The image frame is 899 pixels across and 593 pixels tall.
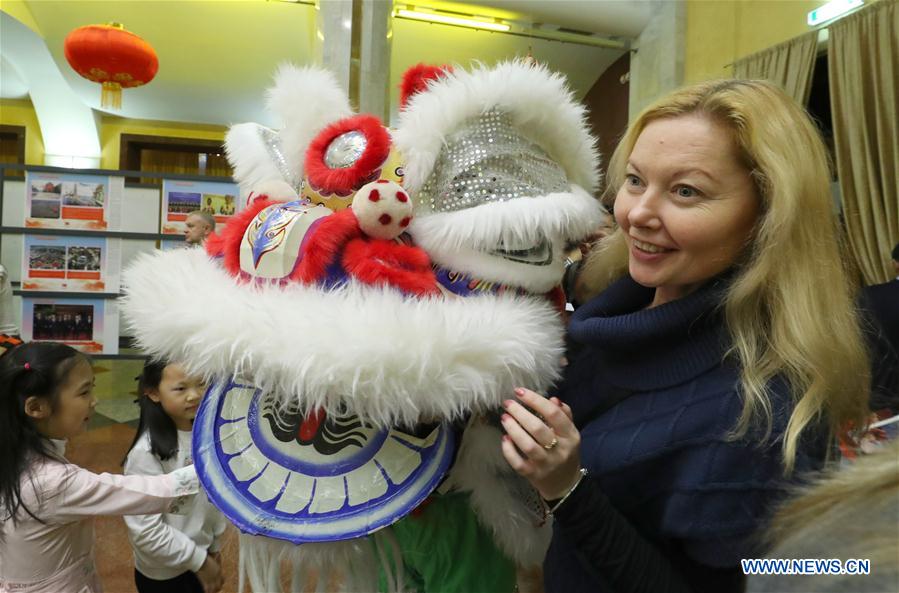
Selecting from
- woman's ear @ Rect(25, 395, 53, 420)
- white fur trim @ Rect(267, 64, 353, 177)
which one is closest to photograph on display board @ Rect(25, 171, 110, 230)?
woman's ear @ Rect(25, 395, 53, 420)

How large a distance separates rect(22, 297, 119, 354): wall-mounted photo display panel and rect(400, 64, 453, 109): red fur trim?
3330 millimetres

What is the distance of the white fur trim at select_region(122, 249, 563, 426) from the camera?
645 mm

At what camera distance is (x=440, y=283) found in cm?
79

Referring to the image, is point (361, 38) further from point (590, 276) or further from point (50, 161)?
point (50, 161)

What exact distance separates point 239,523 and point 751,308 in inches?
26.7

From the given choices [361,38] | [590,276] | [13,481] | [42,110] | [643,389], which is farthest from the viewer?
[42,110]

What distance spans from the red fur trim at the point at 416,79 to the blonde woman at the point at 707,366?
33cm

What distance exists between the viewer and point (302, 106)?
905 millimetres

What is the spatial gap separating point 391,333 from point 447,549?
1.17 ft

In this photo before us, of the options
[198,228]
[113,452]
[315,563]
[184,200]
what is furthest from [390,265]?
[184,200]

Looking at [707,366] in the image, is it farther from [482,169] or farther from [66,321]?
[66,321]

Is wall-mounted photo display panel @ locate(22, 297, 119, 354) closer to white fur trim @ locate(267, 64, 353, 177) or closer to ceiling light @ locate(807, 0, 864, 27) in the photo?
white fur trim @ locate(267, 64, 353, 177)

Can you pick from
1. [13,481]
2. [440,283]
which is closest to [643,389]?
[440,283]

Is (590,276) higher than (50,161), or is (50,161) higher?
(50,161)
